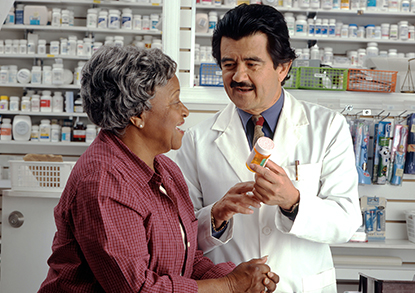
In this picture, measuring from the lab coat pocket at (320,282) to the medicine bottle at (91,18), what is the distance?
194 inches

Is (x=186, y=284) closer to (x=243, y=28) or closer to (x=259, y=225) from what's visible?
(x=259, y=225)

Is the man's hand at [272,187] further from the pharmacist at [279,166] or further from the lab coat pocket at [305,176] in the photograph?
the lab coat pocket at [305,176]

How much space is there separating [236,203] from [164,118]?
0.38 metres

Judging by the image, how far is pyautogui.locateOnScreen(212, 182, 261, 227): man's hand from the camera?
1.30m

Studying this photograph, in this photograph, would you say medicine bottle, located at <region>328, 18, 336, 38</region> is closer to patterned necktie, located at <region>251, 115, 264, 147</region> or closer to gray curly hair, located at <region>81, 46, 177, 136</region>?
patterned necktie, located at <region>251, 115, 264, 147</region>

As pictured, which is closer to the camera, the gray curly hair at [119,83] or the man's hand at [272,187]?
the gray curly hair at [119,83]

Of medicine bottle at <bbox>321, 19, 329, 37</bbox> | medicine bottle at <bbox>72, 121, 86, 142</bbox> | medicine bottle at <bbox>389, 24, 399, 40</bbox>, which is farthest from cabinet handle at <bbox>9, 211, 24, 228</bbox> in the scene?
medicine bottle at <bbox>389, 24, 399, 40</bbox>

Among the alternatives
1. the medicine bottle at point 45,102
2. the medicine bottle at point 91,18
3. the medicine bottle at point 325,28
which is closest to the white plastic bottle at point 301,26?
the medicine bottle at point 325,28

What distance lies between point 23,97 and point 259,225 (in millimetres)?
4867

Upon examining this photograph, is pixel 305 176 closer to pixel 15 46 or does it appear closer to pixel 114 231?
pixel 114 231

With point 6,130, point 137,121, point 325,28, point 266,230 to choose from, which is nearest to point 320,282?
point 266,230

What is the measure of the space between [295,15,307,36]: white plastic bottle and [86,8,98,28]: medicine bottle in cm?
282

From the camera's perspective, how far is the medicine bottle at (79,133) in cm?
541

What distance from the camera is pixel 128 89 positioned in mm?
1109
